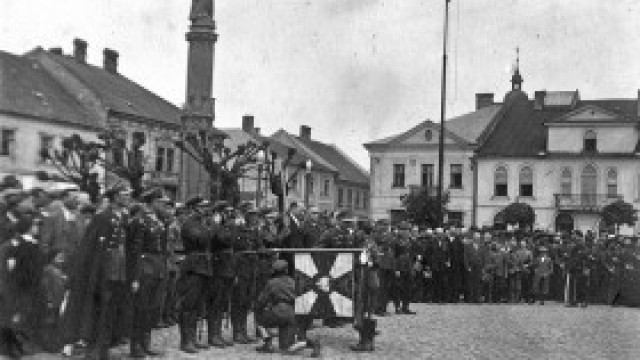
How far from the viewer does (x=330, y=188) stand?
7869 centimetres

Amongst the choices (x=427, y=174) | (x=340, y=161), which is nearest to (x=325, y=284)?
(x=427, y=174)

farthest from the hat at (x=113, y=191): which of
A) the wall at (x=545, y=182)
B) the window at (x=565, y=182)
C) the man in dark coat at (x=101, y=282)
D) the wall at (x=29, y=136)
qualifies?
the window at (x=565, y=182)

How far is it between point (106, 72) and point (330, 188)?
2607 centimetres

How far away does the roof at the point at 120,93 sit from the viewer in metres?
51.3

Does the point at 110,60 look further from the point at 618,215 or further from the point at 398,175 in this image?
the point at 618,215

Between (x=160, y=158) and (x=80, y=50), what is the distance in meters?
8.05

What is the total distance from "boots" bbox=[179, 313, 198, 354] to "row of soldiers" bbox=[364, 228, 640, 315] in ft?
35.1

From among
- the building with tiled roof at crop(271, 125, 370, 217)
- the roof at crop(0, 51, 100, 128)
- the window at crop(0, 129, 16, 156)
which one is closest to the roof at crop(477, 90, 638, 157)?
the building with tiled roof at crop(271, 125, 370, 217)

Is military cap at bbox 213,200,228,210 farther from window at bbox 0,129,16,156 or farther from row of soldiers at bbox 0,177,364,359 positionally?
A: window at bbox 0,129,16,156

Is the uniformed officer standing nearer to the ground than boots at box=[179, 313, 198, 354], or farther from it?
farther from it

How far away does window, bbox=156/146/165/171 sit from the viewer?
180ft

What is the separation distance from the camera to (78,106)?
48750 mm

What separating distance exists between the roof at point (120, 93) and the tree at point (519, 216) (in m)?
19.7

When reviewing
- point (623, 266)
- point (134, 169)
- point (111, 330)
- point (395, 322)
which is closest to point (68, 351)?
point (111, 330)
